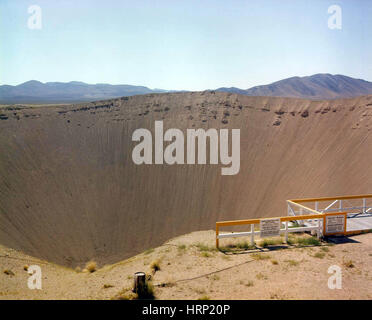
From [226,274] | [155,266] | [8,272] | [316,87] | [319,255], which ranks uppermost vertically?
[316,87]

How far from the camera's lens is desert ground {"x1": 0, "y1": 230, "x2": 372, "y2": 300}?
5.99 metres

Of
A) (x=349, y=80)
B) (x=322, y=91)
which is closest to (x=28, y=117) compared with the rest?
(x=322, y=91)

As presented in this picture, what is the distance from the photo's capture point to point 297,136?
25.2 meters

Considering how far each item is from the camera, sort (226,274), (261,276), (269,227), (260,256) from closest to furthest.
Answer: (261,276), (226,274), (260,256), (269,227)

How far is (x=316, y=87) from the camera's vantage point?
105 m

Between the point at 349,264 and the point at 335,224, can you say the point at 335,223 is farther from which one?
the point at 349,264

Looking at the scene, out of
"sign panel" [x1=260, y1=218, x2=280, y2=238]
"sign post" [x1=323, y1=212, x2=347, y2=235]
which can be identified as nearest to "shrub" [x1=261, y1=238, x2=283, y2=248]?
"sign panel" [x1=260, y1=218, x2=280, y2=238]

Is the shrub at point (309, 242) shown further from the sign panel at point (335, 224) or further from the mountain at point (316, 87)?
the mountain at point (316, 87)

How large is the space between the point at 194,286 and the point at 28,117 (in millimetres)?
27145

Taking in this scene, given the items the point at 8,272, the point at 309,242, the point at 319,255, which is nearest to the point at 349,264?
the point at 319,255

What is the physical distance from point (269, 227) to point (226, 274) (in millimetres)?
2285

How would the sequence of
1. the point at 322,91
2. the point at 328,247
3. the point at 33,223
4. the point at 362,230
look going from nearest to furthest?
the point at 328,247 → the point at 362,230 → the point at 33,223 → the point at 322,91

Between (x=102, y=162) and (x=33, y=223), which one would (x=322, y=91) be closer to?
(x=102, y=162)

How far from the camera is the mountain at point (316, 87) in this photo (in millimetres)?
99812
